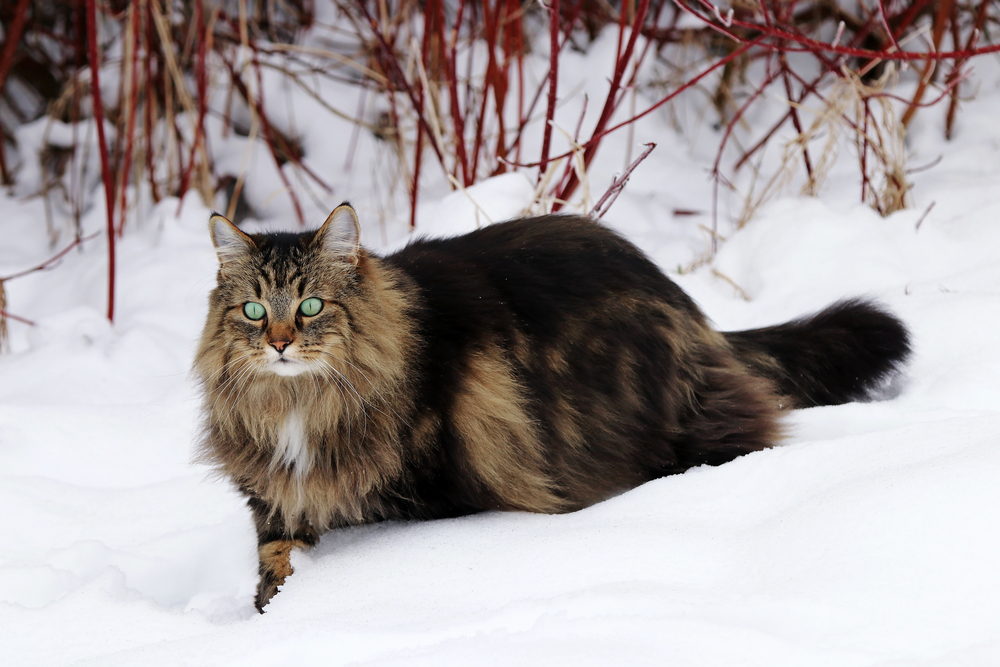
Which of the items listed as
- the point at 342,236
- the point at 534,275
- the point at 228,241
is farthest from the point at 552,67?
the point at 228,241

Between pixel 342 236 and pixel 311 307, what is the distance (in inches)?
6.9

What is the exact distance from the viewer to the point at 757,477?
1.83 metres

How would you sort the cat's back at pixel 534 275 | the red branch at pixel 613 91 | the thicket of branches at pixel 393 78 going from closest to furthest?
1. the cat's back at pixel 534 275
2. the red branch at pixel 613 91
3. the thicket of branches at pixel 393 78

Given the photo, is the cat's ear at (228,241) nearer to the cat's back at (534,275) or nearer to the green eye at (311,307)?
the green eye at (311,307)

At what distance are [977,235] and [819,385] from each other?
137cm

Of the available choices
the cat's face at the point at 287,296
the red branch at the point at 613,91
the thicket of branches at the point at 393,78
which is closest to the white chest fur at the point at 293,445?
the cat's face at the point at 287,296

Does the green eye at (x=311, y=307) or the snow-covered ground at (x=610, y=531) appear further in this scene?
the green eye at (x=311, y=307)

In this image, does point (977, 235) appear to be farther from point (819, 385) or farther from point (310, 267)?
point (310, 267)

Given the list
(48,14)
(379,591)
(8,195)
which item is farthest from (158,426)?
(48,14)

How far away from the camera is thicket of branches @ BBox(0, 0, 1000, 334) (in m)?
3.79

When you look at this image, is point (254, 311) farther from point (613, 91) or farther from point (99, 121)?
point (99, 121)

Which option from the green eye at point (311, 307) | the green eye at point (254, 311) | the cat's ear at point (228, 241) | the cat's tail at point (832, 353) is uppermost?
the cat's ear at point (228, 241)

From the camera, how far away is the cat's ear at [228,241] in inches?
75.6

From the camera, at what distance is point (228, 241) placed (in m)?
1.95
